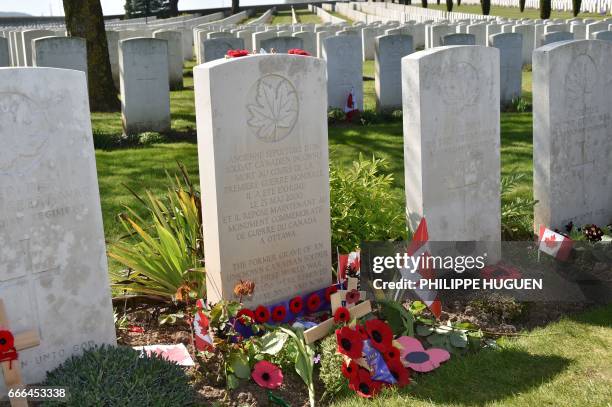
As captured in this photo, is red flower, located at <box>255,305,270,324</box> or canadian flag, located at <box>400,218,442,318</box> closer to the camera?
red flower, located at <box>255,305,270,324</box>

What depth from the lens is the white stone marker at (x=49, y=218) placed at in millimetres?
4105

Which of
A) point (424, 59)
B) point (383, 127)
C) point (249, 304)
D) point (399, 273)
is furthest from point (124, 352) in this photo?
point (383, 127)

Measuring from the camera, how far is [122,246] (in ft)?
19.0

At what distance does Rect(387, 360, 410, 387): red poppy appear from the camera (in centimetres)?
460

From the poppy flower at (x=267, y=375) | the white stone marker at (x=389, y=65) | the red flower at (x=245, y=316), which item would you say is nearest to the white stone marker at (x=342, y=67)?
the white stone marker at (x=389, y=65)

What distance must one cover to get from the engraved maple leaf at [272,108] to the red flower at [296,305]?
1.13 metres

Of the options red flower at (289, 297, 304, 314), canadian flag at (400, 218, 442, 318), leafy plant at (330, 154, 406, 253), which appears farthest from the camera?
leafy plant at (330, 154, 406, 253)

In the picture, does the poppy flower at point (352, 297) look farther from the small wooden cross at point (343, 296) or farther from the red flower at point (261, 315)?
the red flower at point (261, 315)

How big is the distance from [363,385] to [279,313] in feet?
3.39

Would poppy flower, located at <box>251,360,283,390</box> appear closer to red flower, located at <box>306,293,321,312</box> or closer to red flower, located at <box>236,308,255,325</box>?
red flower, located at <box>236,308,255,325</box>

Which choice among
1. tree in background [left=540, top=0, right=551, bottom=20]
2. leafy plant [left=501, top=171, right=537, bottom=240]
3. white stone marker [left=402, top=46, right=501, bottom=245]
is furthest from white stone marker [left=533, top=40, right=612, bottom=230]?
tree in background [left=540, top=0, right=551, bottom=20]

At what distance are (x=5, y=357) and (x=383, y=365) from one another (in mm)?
2081

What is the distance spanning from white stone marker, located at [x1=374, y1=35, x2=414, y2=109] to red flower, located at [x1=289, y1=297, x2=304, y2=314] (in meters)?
8.41

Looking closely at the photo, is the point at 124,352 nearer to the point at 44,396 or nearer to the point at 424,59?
the point at 44,396
